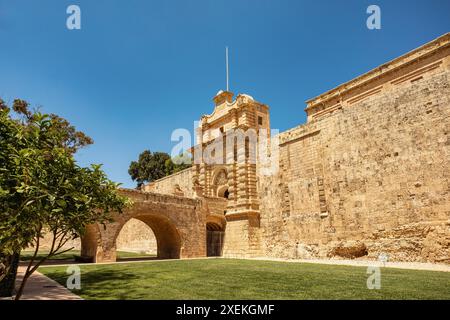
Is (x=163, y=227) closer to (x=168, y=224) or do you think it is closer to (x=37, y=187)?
(x=168, y=224)

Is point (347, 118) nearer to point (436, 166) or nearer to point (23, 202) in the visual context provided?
point (436, 166)

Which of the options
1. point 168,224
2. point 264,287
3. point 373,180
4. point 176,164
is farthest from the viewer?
point 176,164

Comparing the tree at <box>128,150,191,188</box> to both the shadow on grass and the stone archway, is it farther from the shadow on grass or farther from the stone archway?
the shadow on grass

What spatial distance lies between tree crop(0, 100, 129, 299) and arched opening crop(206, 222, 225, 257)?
805 inches

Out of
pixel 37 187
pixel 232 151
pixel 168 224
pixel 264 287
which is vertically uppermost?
pixel 232 151

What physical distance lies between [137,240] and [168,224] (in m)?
11.5

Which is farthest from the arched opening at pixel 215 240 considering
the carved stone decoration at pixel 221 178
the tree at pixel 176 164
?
the tree at pixel 176 164

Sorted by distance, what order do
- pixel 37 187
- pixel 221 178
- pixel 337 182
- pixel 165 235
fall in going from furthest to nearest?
pixel 221 178 → pixel 165 235 → pixel 337 182 → pixel 37 187

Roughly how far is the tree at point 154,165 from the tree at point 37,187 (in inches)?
1723

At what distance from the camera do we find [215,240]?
83.5 ft

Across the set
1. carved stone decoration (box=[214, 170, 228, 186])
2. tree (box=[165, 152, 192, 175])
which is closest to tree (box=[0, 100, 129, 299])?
carved stone decoration (box=[214, 170, 228, 186])

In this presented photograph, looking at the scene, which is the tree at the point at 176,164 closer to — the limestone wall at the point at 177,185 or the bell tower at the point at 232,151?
the limestone wall at the point at 177,185

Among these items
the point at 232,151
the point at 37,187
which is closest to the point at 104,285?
the point at 37,187
